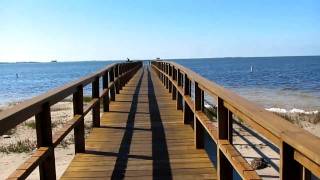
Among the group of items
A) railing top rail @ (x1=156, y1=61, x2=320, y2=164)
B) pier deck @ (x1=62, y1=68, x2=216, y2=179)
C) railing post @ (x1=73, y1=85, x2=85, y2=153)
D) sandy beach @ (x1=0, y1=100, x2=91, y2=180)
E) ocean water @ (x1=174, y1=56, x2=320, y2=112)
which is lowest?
ocean water @ (x1=174, y1=56, x2=320, y2=112)

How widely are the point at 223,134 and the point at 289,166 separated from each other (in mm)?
1956

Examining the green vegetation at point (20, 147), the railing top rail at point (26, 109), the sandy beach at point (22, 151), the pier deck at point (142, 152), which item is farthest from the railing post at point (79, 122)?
the green vegetation at point (20, 147)

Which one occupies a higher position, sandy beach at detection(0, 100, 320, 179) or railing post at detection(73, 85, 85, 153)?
railing post at detection(73, 85, 85, 153)

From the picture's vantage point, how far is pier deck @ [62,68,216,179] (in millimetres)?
5051

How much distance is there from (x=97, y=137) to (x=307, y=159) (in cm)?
541

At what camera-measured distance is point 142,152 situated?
6.01 meters

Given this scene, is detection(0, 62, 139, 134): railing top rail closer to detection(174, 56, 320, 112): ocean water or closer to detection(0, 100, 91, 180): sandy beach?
detection(0, 100, 91, 180): sandy beach

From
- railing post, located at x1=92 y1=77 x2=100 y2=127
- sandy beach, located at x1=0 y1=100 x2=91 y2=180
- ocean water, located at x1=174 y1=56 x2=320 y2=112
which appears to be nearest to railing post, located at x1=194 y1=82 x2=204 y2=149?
railing post, located at x1=92 y1=77 x2=100 y2=127

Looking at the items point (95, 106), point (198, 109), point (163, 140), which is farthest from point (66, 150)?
point (198, 109)

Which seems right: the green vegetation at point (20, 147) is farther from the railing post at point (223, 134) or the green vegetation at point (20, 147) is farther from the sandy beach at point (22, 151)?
the railing post at point (223, 134)

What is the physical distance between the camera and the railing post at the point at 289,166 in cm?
225

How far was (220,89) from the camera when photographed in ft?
14.3

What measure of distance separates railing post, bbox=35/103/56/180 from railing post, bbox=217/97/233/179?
5.08ft

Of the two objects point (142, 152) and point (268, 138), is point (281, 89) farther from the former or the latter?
point (268, 138)
